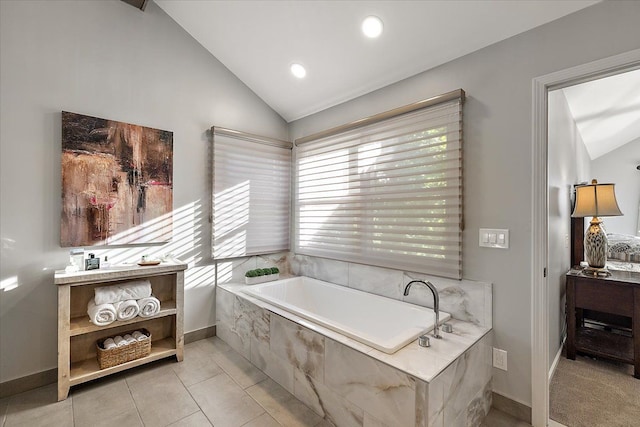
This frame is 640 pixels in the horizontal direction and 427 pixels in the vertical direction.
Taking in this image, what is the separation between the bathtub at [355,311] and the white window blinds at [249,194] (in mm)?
533

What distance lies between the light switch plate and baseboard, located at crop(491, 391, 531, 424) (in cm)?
97

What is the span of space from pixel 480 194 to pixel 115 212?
2.84 metres

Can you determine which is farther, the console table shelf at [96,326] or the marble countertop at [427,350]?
the console table shelf at [96,326]

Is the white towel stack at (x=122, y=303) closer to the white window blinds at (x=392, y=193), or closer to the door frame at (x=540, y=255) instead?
the white window blinds at (x=392, y=193)

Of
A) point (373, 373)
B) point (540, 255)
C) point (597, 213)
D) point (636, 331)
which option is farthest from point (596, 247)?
point (373, 373)

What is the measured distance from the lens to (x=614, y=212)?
2.54 meters

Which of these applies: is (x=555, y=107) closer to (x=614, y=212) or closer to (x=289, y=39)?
(x=614, y=212)

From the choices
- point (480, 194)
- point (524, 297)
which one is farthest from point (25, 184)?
point (524, 297)

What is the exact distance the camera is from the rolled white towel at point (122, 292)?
2.10m

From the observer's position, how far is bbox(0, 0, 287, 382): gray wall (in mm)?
2012

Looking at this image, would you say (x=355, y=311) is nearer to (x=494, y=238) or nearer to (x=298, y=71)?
(x=494, y=238)

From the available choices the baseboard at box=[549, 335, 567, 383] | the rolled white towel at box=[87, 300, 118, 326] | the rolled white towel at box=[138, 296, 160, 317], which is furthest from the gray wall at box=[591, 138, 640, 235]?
the rolled white towel at box=[87, 300, 118, 326]

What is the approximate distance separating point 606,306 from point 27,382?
14.7ft

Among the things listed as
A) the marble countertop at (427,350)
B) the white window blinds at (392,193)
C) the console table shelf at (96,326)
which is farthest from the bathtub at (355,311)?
the console table shelf at (96,326)
